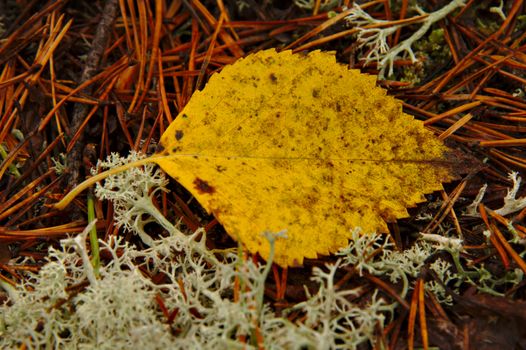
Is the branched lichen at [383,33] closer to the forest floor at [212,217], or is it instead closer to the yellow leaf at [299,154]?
the forest floor at [212,217]

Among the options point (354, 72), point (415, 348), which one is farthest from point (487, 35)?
point (415, 348)

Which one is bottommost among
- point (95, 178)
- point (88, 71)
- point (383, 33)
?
point (95, 178)

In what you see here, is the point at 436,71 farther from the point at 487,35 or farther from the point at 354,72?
the point at 354,72

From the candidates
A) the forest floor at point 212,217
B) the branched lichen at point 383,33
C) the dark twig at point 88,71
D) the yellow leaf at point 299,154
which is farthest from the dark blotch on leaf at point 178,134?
the branched lichen at point 383,33

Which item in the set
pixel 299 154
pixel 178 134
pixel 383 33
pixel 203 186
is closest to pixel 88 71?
pixel 178 134

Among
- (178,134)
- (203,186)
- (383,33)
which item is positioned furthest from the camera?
(383,33)

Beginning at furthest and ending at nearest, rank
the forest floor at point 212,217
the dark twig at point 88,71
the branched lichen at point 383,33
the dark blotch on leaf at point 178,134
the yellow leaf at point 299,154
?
the branched lichen at point 383,33 → the dark twig at point 88,71 → the dark blotch on leaf at point 178,134 → the yellow leaf at point 299,154 → the forest floor at point 212,217

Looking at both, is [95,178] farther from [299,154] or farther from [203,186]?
[299,154]
